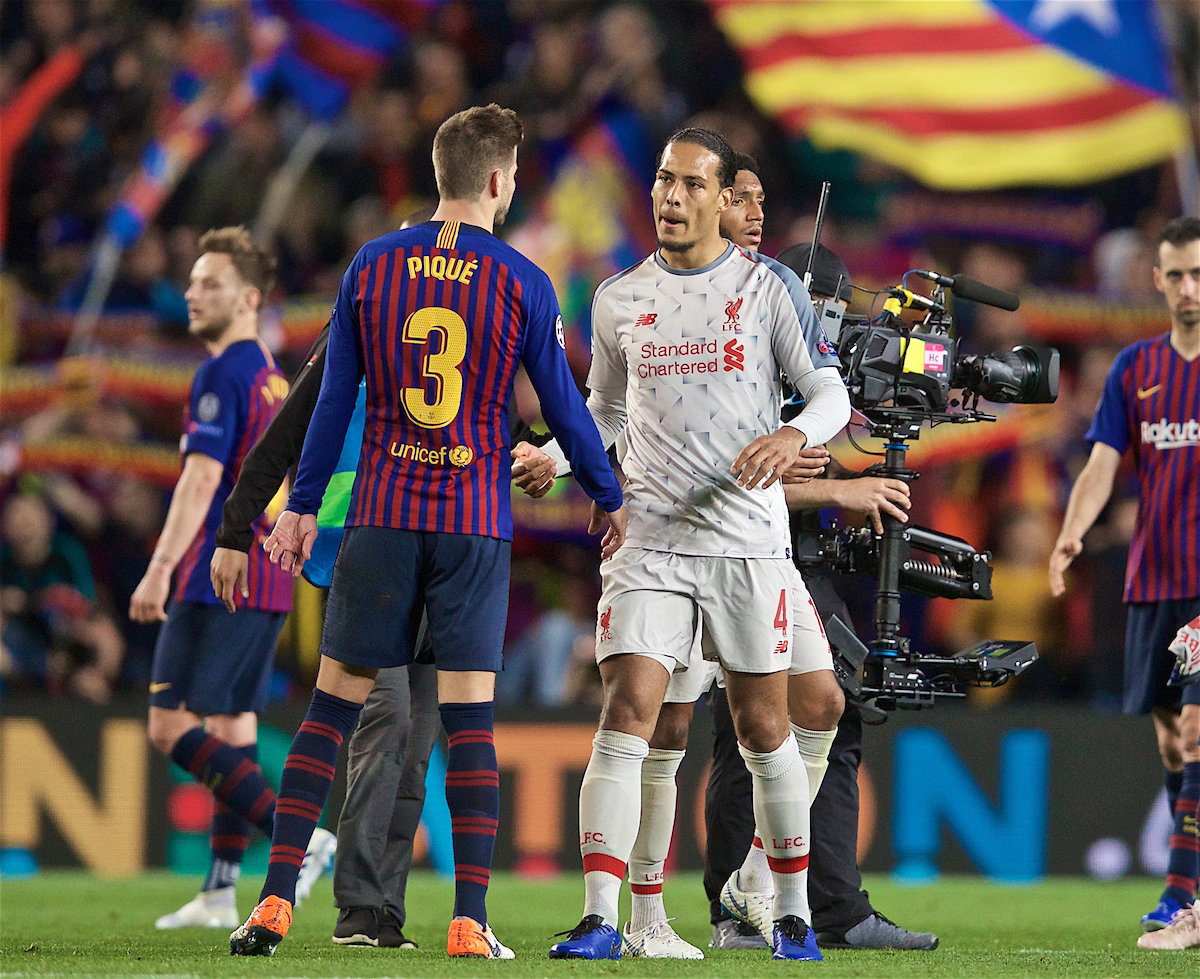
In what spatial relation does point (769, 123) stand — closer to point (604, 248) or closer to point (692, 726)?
point (604, 248)

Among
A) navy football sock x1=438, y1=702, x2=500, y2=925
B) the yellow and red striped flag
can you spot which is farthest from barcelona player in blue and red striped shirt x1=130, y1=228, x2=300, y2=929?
the yellow and red striped flag

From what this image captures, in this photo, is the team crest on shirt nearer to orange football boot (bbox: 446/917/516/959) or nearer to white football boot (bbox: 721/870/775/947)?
orange football boot (bbox: 446/917/516/959)

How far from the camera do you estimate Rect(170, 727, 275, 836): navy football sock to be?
5.80 meters

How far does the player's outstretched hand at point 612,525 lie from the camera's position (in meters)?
4.37

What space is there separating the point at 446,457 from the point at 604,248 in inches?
289

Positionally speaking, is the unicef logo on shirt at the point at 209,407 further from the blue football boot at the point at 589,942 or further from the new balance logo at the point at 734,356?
the blue football boot at the point at 589,942

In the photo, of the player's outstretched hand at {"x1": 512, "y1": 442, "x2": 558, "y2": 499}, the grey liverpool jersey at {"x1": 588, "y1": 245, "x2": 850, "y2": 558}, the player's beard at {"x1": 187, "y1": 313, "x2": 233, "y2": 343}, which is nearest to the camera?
the player's outstretched hand at {"x1": 512, "y1": 442, "x2": 558, "y2": 499}

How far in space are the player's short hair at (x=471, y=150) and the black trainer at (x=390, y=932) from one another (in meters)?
2.25

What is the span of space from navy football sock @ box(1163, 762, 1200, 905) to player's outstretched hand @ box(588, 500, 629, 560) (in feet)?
7.93

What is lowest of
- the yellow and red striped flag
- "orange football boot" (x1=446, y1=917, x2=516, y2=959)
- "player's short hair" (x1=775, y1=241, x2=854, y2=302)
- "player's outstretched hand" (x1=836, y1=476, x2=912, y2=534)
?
"orange football boot" (x1=446, y1=917, x2=516, y2=959)

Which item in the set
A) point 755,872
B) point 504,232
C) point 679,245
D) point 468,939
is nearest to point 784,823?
Result: point 755,872

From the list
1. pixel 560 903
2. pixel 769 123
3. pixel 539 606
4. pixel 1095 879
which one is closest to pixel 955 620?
pixel 1095 879

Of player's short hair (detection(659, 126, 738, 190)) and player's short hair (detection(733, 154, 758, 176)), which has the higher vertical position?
player's short hair (detection(733, 154, 758, 176))

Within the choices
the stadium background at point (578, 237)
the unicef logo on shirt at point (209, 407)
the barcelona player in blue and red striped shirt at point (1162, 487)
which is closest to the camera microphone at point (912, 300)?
the barcelona player in blue and red striped shirt at point (1162, 487)
